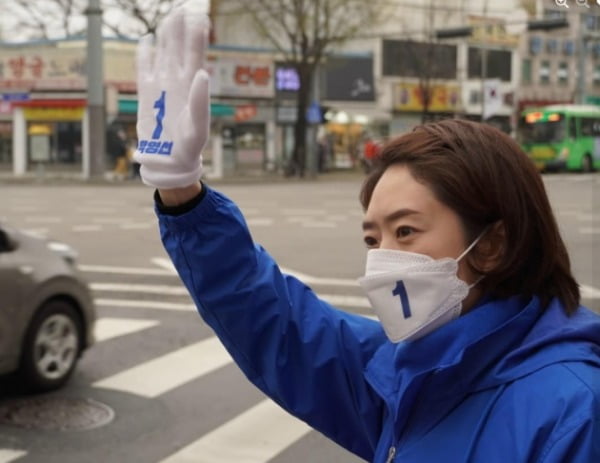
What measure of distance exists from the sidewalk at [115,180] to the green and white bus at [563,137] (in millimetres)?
8068

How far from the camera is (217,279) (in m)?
2.16

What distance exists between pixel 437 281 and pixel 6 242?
5062mm

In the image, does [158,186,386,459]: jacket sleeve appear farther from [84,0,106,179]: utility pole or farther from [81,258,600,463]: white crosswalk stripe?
[84,0,106,179]: utility pole

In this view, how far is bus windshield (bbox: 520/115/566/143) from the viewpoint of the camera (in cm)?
4153

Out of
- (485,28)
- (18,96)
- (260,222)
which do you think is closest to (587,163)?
(485,28)

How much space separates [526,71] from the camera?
60.2 metres

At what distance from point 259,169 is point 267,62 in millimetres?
5206

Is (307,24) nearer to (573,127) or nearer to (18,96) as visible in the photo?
(18,96)

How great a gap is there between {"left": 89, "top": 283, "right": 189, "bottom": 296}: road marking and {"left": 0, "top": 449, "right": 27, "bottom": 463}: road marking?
5.57 meters

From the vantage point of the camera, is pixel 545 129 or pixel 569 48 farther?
pixel 569 48

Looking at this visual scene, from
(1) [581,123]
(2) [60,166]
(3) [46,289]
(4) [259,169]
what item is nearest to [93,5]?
(2) [60,166]

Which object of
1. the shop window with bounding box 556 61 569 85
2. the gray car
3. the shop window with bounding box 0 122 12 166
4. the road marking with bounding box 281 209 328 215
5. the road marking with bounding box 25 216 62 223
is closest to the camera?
the gray car

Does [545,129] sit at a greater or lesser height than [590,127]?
lesser

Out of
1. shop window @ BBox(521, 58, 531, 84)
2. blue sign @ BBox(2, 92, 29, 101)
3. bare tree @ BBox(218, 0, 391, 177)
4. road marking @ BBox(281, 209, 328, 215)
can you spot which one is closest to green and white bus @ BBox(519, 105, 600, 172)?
bare tree @ BBox(218, 0, 391, 177)
